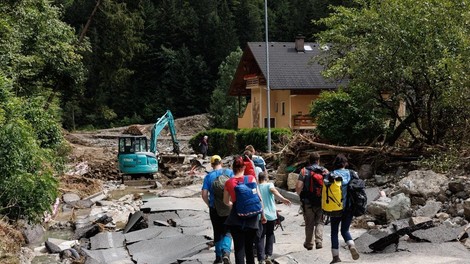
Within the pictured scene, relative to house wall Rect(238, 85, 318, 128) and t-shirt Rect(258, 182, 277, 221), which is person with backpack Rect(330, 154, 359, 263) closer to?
t-shirt Rect(258, 182, 277, 221)

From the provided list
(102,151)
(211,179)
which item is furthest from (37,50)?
(211,179)

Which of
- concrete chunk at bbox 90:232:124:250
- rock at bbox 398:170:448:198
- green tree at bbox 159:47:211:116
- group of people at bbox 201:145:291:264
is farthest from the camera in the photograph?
green tree at bbox 159:47:211:116

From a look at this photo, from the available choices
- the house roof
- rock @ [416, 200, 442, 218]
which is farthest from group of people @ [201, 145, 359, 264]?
the house roof

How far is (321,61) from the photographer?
26.4m

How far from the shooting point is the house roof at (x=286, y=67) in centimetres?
4359

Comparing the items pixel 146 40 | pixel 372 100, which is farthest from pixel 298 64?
pixel 146 40

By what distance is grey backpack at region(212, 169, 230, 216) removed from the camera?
9469mm

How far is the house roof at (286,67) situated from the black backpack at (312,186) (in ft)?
105

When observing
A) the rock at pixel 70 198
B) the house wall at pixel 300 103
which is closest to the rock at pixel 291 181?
the rock at pixel 70 198

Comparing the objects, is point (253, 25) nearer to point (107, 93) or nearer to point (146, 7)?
point (146, 7)

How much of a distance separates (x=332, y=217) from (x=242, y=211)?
1.93 m

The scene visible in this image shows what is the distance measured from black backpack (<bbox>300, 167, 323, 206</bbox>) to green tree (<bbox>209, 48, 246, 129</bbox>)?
48.8 m

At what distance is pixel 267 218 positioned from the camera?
377 inches

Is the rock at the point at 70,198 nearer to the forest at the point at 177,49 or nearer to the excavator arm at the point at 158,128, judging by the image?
the excavator arm at the point at 158,128
